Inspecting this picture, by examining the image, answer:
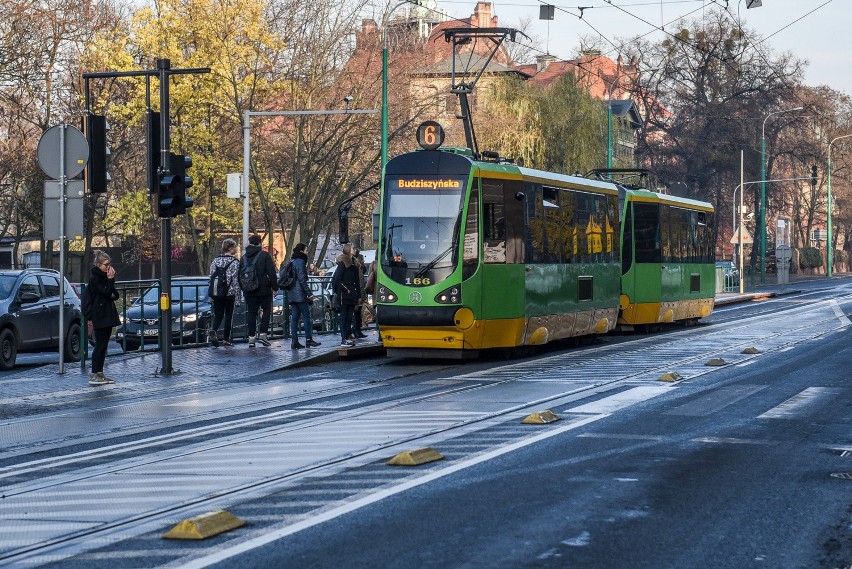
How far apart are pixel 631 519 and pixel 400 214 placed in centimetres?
1381

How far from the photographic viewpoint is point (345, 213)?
2219cm

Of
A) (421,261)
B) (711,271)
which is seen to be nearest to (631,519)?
(421,261)

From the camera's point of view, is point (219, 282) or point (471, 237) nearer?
point (471, 237)

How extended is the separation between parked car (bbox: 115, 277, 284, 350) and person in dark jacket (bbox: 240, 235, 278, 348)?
3.11ft

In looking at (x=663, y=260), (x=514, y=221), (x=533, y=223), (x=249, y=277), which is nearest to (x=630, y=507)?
(x=514, y=221)

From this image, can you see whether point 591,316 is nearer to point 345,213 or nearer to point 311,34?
point 345,213

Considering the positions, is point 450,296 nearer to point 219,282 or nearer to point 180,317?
point 219,282

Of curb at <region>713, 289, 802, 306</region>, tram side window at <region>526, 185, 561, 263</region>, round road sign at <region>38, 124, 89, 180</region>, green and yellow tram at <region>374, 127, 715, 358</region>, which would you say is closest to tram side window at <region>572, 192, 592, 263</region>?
green and yellow tram at <region>374, 127, 715, 358</region>

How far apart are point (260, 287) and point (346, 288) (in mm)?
1520

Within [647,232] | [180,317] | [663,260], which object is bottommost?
[180,317]

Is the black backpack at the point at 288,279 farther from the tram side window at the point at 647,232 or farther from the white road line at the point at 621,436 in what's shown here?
the white road line at the point at 621,436

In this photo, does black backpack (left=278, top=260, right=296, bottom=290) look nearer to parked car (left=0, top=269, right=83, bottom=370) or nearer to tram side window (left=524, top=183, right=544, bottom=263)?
parked car (left=0, top=269, right=83, bottom=370)

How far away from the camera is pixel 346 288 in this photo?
23969 millimetres

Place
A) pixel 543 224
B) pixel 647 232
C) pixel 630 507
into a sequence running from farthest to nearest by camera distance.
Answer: pixel 647 232 < pixel 543 224 < pixel 630 507
